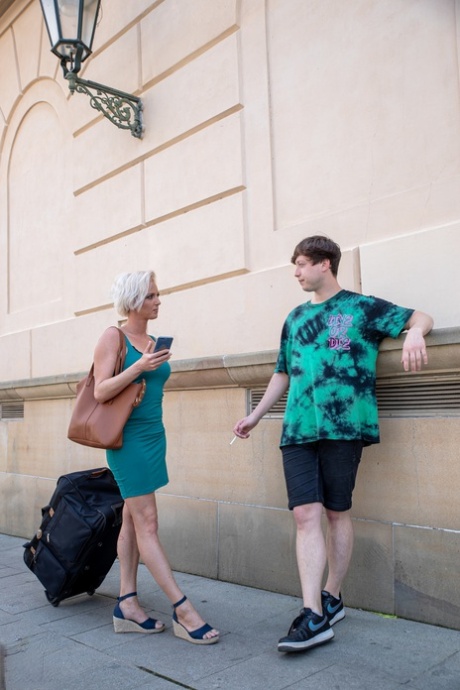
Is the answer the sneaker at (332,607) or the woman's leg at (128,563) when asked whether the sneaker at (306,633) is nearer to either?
the sneaker at (332,607)

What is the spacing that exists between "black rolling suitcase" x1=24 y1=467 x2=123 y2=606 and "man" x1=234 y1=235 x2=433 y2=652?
3.96ft

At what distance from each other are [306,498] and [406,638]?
794 mm

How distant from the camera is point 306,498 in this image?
3314 millimetres

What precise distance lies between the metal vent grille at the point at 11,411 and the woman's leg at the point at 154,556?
152 inches

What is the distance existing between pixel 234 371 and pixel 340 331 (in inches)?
49.3

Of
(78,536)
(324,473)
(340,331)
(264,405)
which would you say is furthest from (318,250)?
(78,536)

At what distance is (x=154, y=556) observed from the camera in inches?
133

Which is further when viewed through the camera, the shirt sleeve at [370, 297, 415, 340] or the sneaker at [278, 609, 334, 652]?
the shirt sleeve at [370, 297, 415, 340]

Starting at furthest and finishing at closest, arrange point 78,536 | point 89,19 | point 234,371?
point 89,19 < point 234,371 < point 78,536

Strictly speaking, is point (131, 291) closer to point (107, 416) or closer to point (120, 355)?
point (120, 355)

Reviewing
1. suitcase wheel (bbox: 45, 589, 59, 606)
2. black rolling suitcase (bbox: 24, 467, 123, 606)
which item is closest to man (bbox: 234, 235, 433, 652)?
black rolling suitcase (bbox: 24, 467, 123, 606)

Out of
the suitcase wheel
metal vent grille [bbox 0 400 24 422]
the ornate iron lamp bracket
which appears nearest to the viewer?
the suitcase wheel

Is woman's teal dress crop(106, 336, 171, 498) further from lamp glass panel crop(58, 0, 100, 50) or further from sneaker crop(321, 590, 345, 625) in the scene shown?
lamp glass panel crop(58, 0, 100, 50)

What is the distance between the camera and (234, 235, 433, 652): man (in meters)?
3.30
